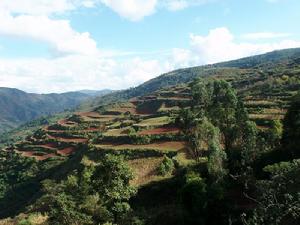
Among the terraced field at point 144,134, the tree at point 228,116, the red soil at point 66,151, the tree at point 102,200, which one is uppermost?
the tree at point 228,116

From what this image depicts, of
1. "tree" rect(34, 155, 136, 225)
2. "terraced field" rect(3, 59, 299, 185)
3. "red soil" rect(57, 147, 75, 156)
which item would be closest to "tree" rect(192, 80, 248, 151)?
"terraced field" rect(3, 59, 299, 185)

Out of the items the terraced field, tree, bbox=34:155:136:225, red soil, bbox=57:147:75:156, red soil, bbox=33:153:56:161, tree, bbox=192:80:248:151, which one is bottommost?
red soil, bbox=33:153:56:161

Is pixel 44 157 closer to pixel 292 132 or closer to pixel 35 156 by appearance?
pixel 35 156

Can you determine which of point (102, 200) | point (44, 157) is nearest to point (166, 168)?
point (102, 200)

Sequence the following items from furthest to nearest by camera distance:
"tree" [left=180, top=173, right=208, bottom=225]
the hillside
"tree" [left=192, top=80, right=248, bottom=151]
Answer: "tree" [left=192, top=80, right=248, bottom=151] < the hillside < "tree" [left=180, top=173, right=208, bottom=225]

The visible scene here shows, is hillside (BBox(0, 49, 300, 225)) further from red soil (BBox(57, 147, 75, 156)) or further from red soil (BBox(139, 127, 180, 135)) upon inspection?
red soil (BBox(57, 147, 75, 156))

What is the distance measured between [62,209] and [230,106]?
32.3 meters

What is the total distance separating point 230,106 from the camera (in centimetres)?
6719

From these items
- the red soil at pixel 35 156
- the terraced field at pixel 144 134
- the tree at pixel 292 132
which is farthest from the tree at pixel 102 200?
the red soil at pixel 35 156

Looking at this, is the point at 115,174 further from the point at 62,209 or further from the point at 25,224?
the point at 25,224

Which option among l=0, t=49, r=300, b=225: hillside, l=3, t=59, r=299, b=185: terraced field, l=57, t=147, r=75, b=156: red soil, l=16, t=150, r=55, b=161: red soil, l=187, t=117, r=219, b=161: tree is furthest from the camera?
l=16, t=150, r=55, b=161: red soil

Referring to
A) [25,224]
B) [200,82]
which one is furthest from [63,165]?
[25,224]

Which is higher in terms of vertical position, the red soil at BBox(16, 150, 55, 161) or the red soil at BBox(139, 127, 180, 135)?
the red soil at BBox(139, 127, 180, 135)

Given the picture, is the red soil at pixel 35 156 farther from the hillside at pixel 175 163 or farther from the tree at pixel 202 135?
the tree at pixel 202 135
